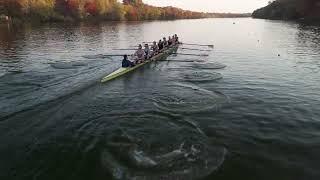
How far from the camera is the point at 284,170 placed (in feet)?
51.5

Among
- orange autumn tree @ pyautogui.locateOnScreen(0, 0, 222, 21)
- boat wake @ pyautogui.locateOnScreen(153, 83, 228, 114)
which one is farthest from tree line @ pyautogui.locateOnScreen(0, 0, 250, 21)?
boat wake @ pyautogui.locateOnScreen(153, 83, 228, 114)

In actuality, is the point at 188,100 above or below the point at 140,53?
below

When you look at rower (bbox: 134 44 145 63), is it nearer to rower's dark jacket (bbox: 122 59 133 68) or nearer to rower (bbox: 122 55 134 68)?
rower's dark jacket (bbox: 122 59 133 68)

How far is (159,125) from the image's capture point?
1995 cm

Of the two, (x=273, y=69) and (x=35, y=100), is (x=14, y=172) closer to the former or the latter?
(x=35, y=100)

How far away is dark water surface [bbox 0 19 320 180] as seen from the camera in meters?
15.6

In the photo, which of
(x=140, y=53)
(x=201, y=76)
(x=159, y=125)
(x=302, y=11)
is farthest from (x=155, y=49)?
(x=302, y=11)

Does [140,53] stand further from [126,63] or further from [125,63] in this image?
[125,63]

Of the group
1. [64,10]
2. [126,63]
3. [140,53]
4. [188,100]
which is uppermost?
[64,10]

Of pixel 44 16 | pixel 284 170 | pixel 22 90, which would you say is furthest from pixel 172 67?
pixel 44 16

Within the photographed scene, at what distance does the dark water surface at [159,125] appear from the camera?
15.6 metres

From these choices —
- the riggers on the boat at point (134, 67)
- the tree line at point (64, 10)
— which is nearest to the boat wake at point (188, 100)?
the riggers on the boat at point (134, 67)

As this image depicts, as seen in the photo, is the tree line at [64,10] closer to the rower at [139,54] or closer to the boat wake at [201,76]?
the rower at [139,54]

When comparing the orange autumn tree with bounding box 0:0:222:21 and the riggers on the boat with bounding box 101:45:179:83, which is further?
the orange autumn tree with bounding box 0:0:222:21
